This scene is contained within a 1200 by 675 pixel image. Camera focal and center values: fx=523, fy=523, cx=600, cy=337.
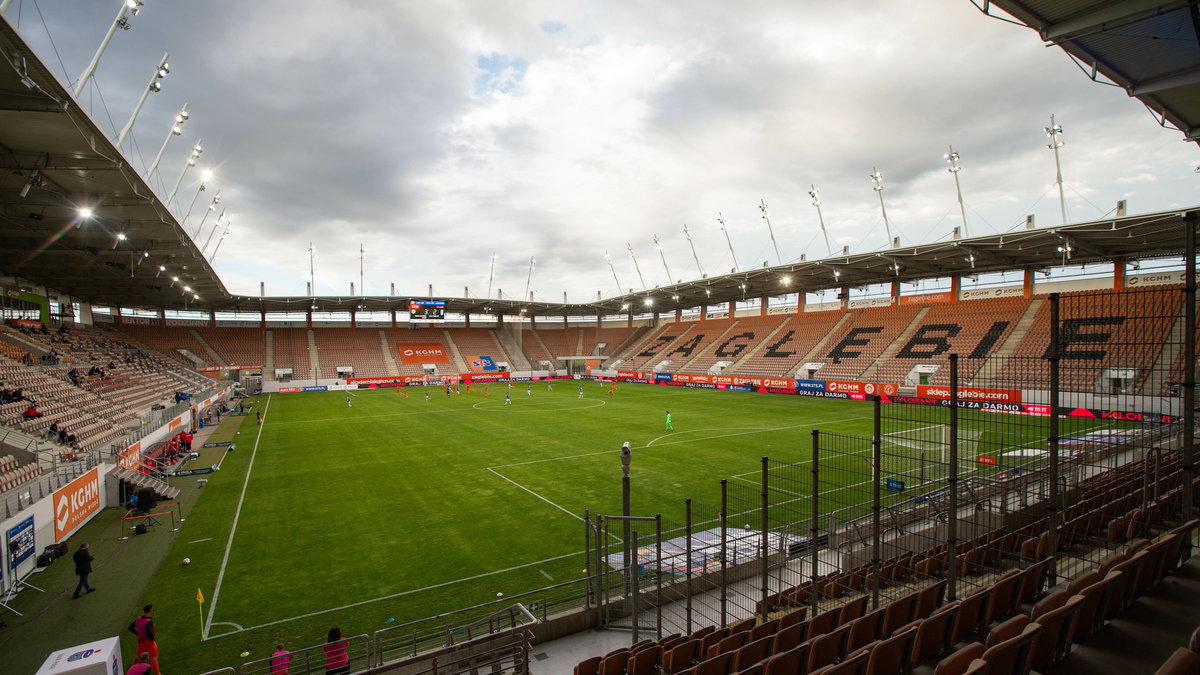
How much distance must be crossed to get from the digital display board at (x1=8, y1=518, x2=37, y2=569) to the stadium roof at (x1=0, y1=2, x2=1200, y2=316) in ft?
31.3

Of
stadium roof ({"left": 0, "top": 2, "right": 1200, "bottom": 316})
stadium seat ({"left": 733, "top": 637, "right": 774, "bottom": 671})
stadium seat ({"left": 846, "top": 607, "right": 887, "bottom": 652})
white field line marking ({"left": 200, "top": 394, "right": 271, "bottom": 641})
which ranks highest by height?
stadium roof ({"left": 0, "top": 2, "right": 1200, "bottom": 316})

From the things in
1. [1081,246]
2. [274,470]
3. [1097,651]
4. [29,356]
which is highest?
[1081,246]

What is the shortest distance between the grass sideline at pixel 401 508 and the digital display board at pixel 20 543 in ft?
2.79

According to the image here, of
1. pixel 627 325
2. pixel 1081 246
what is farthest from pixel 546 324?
pixel 1081 246

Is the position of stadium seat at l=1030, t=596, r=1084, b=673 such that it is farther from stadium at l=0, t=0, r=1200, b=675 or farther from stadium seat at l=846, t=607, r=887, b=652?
stadium seat at l=846, t=607, r=887, b=652

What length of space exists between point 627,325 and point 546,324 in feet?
42.2

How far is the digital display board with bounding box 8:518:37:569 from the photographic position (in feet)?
36.5

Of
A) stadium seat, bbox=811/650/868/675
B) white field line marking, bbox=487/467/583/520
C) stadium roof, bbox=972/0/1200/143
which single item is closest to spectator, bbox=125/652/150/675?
stadium seat, bbox=811/650/868/675

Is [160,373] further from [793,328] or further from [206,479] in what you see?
[793,328]

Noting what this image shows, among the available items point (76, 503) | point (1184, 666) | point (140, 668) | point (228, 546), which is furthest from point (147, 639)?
point (1184, 666)

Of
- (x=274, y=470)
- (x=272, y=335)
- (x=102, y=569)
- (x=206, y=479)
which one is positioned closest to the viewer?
(x=102, y=569)

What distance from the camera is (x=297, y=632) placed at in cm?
958

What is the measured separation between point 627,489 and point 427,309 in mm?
55777

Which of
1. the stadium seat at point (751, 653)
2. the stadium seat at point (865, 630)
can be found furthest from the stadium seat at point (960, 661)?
the stadium seat at point (751, 653)
